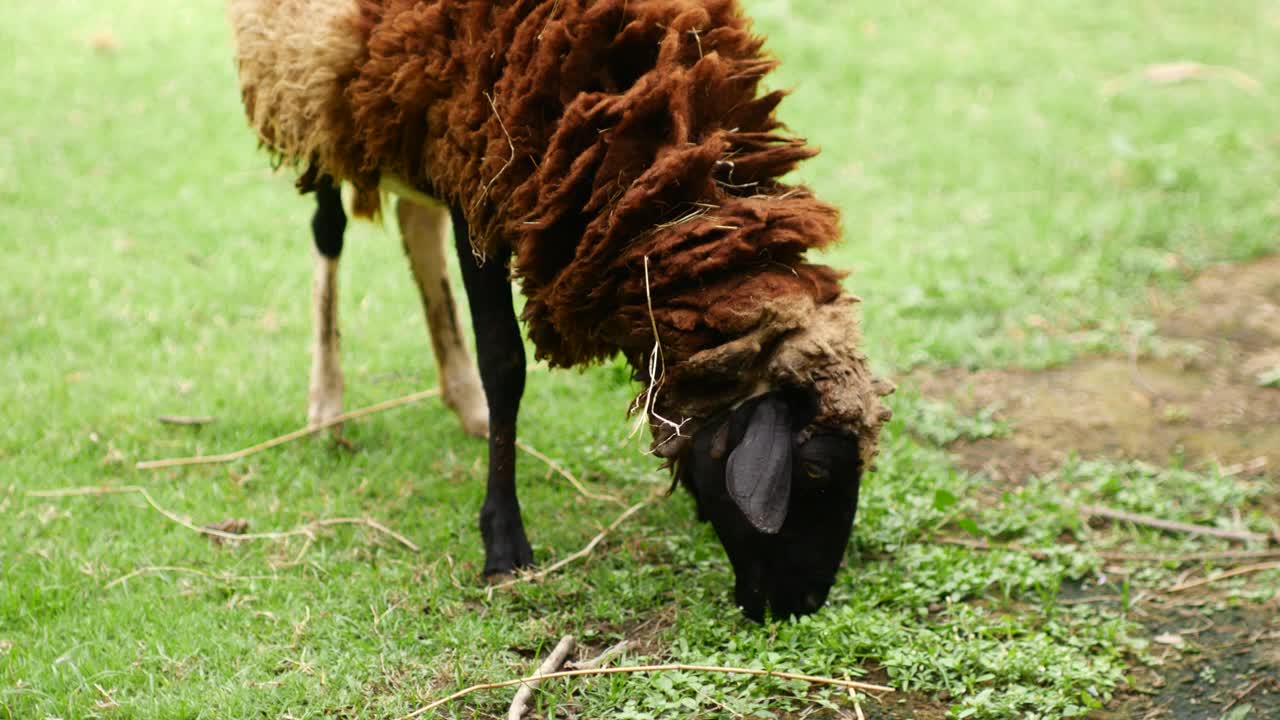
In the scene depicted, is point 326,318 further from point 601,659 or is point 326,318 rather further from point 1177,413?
point 1177,413

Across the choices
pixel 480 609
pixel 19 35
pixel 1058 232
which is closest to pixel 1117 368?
pixel 1058 232

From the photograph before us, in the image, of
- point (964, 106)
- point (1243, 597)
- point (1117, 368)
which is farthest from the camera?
point (964, 106)

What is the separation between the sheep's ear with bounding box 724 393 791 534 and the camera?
3.32 meters

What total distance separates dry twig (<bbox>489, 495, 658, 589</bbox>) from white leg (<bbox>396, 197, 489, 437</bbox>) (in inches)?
38.8

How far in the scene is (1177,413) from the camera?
220 inches

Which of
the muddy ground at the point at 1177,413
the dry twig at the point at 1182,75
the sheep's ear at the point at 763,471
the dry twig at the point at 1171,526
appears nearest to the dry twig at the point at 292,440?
the sheep's ear at the point at 763,471

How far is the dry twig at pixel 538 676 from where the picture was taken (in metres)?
3.37

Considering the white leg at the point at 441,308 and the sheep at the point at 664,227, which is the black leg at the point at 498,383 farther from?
the white leg at the point at 441,308

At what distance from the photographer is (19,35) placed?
10.2 m

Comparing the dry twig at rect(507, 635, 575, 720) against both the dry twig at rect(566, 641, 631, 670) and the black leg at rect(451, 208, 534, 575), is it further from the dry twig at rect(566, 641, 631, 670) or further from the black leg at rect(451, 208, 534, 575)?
the black leg at rect(451, 208, 534, 575)

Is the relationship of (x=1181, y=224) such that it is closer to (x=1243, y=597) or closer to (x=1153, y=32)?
(x=1243, y=597)

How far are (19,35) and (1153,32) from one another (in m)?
11.1

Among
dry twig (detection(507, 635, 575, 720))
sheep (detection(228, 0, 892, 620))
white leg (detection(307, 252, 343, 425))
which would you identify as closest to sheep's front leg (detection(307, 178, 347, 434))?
white leg (detection(307, 252, 343, 425))

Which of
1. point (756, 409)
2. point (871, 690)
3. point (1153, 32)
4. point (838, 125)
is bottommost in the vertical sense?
point (871, 690)
